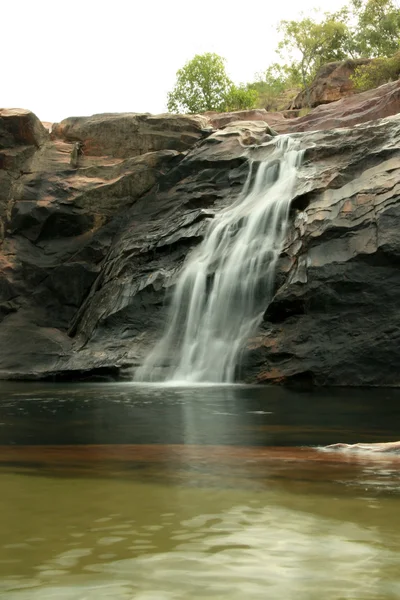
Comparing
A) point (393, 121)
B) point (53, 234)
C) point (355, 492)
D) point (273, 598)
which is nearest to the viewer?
point (273, 598)

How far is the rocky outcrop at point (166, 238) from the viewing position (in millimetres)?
15023

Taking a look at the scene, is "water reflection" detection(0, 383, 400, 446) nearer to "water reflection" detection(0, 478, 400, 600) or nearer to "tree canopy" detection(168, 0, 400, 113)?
"water reflection" detection(0, 478, 400, 600)

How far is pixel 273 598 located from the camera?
2674mm

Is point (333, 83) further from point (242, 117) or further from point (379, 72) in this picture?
point (242, 117)

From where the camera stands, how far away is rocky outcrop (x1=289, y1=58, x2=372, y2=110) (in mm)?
38531

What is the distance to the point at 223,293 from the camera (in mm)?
17156

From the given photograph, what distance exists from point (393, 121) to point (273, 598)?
56.7 feet

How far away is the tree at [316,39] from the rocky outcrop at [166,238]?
26116mm

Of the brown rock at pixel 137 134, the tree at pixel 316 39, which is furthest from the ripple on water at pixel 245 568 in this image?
the tree at pixel 316 39

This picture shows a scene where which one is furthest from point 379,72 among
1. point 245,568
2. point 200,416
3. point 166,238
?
point 245,568

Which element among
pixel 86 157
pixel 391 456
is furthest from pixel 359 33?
pixel 391 456

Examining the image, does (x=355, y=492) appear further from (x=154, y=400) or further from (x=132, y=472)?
(x=154, y=400)

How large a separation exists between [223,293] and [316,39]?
4071 centimetres

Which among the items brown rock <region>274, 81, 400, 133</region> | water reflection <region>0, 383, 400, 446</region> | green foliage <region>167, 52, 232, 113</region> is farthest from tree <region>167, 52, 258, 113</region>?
water reflection <region>0, 383, 400, 446</region>
